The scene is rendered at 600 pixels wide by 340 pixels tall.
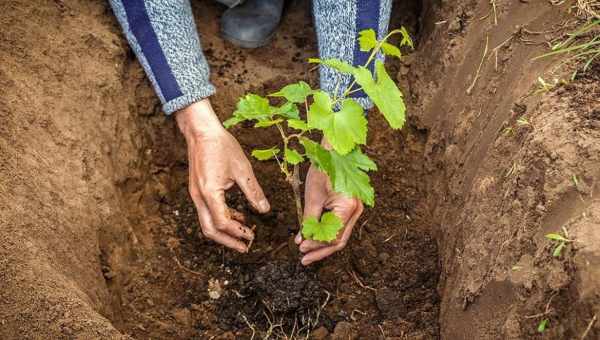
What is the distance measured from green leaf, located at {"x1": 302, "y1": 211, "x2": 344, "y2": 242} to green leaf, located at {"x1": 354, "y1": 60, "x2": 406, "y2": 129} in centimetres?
39

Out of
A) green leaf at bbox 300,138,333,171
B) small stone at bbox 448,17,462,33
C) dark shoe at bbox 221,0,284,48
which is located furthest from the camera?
dark shoe at bbox 221,0,284,48

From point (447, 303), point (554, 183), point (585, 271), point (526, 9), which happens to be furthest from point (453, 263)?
point (526, 9)

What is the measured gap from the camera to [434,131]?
217cm

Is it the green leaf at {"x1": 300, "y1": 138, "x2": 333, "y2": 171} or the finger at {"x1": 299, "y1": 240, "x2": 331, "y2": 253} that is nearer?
the green leaf at {"x1": 300, "y1": 138, "x2": 333, "y2": 171}

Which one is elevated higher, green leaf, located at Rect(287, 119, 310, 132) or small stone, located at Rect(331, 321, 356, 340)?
green leaf, located at Rect(287, 119, 310, 132)

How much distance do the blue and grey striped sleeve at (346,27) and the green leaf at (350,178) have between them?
1.46 feet

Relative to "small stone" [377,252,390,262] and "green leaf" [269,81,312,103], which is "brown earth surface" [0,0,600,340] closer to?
"small stone" [377,252,390,262]

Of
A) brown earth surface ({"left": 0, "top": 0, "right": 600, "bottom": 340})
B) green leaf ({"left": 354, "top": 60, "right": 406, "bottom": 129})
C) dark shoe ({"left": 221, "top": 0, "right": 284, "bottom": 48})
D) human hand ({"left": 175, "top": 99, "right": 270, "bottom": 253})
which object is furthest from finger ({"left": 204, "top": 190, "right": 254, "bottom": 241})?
dark shoe ({"left": 221, "top": 0, "right": 284, "bottom": 48})

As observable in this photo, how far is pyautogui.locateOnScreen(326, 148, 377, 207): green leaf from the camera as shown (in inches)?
55.7

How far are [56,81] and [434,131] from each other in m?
1.36

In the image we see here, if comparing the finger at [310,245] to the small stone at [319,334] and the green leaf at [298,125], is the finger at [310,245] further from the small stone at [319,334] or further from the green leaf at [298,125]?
the green leaf at [298,125]

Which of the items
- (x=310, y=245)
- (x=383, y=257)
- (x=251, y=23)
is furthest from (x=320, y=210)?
(x=251, y=23)

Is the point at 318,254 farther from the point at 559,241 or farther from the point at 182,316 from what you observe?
the point at 559,241

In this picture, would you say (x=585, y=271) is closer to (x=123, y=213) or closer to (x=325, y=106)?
(x=325, y=106)
